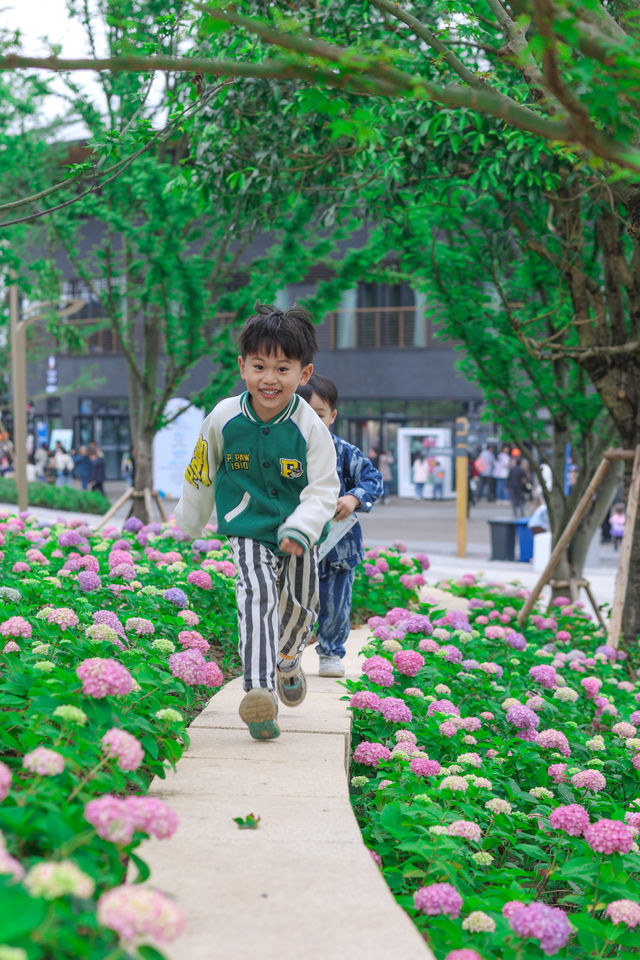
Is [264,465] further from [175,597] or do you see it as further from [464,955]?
[464,955]

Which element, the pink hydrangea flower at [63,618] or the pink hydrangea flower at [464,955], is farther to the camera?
the pink hydrangea flower at [63,618]

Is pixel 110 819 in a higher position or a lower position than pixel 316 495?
lower

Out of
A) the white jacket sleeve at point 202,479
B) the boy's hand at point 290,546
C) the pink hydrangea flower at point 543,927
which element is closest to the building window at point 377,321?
the white jacket sleeve at point 202,479

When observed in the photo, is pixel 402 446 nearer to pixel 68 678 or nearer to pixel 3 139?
pixel 3 139

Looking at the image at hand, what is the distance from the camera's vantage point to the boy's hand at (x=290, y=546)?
3361 millimetres

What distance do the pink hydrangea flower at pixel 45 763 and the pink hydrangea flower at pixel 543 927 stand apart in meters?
1.00

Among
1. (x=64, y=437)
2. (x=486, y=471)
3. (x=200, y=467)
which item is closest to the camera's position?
(x=200, y=467)

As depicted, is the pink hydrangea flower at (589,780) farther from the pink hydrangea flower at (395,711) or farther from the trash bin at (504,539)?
the trash bin at (504,539)

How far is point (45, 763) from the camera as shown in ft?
6.40


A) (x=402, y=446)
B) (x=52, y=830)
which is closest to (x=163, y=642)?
(x=52, y=830)

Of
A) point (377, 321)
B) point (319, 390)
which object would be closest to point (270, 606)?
point (319, 390)

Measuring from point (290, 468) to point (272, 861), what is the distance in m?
Result: 1.62

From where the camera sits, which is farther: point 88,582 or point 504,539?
point 504,539

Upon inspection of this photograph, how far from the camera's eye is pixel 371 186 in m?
7.39
